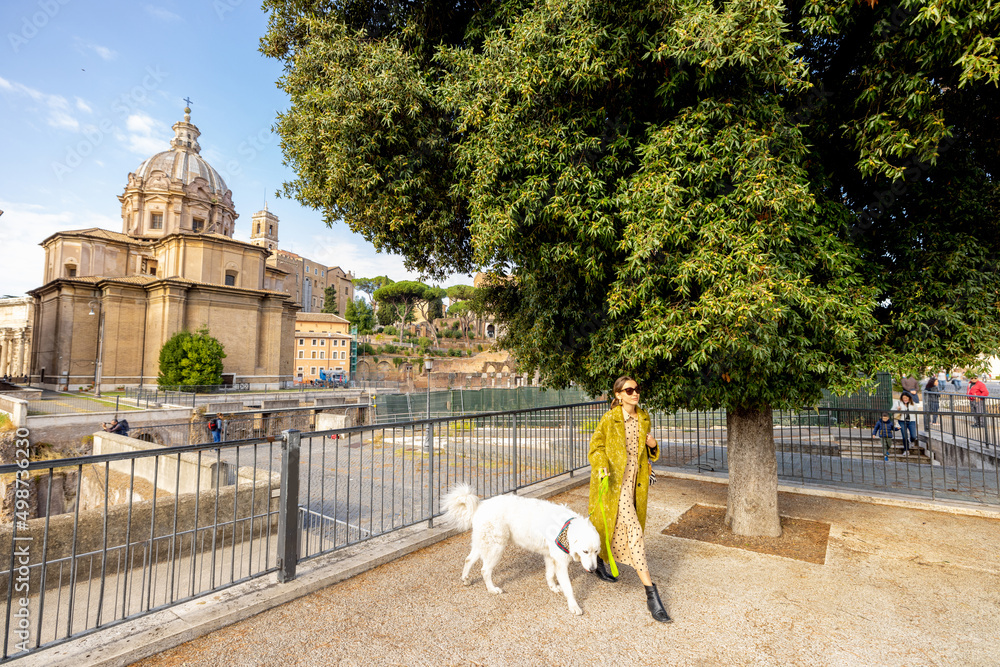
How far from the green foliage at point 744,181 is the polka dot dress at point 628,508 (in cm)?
71

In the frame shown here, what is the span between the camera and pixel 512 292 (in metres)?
8.11

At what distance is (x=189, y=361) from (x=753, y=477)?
4028 centimetres

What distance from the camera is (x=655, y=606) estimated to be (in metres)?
3.58

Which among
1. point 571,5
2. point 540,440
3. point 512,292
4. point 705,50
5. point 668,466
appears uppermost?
point 571,5

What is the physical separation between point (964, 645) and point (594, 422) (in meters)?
5.99

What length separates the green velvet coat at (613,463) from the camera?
397 centimetres

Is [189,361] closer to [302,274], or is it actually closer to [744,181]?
[744,181]

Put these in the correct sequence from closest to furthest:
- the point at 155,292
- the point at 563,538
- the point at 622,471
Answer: the point at 563,538 < the point at 622,471 < the point at 155,292

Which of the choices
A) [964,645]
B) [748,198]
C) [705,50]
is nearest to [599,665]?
[964,645]

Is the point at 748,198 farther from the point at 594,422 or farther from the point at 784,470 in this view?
the point at 784,470

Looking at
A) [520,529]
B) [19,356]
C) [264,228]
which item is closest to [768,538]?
[520,529]

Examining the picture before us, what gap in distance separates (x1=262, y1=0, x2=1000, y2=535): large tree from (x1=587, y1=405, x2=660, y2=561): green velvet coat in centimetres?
79

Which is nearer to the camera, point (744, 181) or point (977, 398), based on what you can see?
point (744, 181)

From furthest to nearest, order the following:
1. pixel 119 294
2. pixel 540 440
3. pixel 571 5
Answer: pixel 119 294 → pixel 540 440 → pixel 571 5
